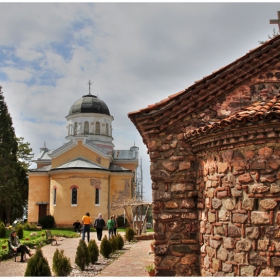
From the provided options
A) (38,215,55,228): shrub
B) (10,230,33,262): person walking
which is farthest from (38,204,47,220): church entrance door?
(10,230,33,262): person walking

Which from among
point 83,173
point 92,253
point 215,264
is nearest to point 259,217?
point 215,264

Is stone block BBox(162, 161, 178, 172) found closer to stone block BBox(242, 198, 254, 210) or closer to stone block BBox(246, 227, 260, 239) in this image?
stone block BBox(242, 198, 254, 210)

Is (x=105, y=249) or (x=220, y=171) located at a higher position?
(x=220, y=171)

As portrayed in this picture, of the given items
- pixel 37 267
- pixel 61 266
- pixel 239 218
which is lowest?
pixel 61 266

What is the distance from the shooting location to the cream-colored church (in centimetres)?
3188

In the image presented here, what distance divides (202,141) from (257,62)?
7.73ft

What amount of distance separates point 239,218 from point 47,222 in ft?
87.5

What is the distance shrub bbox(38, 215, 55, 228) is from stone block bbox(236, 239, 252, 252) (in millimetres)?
26575

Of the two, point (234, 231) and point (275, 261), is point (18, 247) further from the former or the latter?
point (275, 261)

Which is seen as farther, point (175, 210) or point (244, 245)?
point (175, 210)

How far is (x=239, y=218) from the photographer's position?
7.10 metres

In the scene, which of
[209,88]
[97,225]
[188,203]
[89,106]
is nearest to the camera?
[188,203]

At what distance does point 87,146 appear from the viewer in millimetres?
35031

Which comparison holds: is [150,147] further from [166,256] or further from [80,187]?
[80,187]
